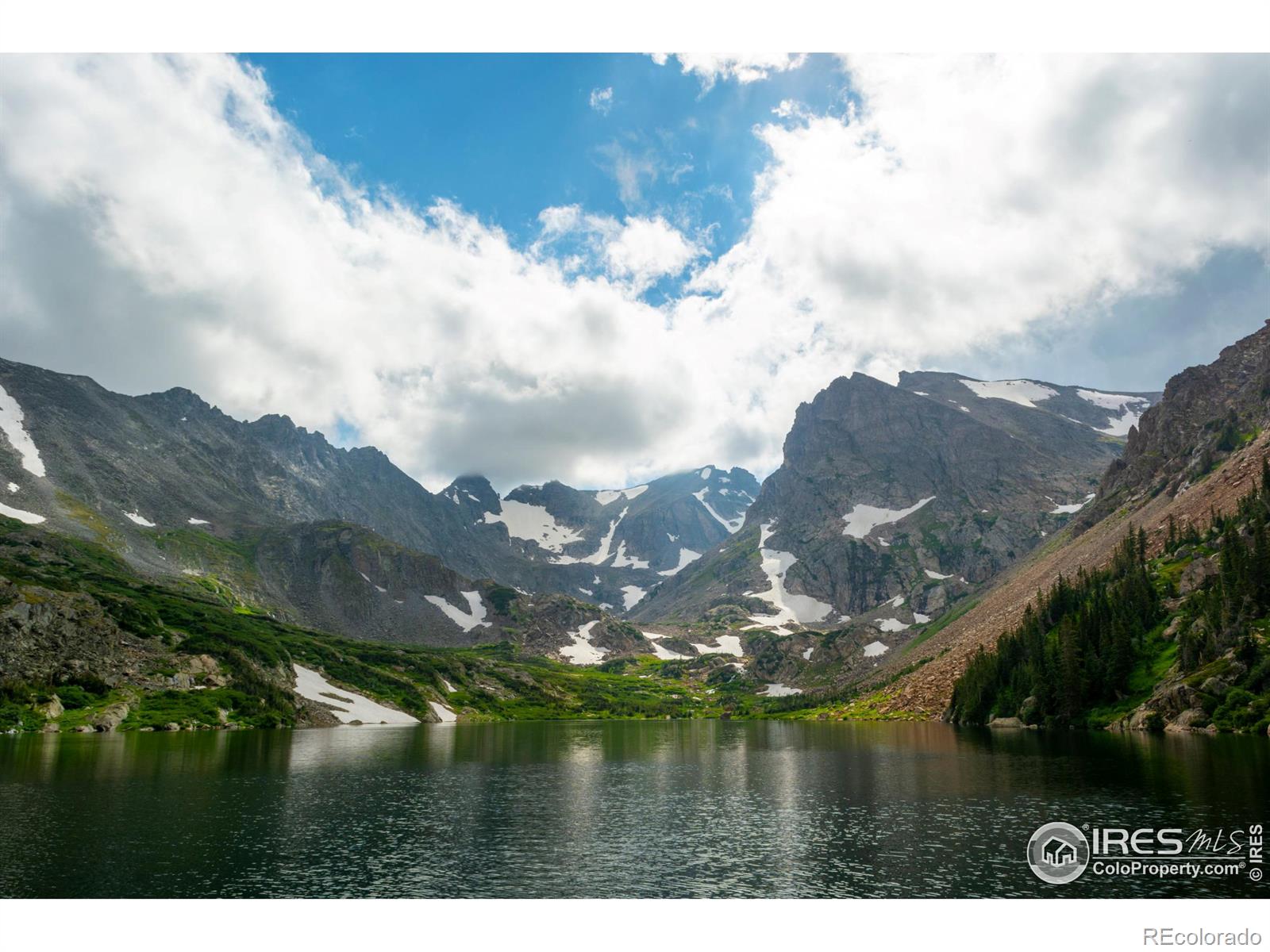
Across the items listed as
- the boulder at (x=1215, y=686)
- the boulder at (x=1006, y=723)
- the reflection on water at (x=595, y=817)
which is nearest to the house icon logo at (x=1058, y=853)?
the reflection on water at (x=595, y=817)

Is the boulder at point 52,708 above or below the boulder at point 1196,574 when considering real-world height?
below

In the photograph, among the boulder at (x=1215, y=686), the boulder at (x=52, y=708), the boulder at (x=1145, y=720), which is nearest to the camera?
the boulder at (x=1215, y=686)

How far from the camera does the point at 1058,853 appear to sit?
126 ft

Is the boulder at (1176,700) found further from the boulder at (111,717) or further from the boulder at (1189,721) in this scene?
the boulder at (111,717)

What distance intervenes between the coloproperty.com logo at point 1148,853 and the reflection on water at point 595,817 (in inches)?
52.0

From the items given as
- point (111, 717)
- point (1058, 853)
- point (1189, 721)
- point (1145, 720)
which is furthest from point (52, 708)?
point (1189, 721)

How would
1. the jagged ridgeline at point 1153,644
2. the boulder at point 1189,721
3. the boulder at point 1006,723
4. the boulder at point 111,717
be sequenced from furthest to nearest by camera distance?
the boulder at point 1006,723 → the boulder at point 111,717 → the jagged ridgeline at point 1153,644 → the boulder at point 1189,721

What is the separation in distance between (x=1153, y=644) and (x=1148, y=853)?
105m

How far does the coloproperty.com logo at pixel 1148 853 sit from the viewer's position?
112 ft

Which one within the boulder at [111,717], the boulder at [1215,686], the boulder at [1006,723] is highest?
the boulder at [1215,686]

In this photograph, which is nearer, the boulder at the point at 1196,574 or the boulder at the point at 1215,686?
the boulder at the point at 1215,686

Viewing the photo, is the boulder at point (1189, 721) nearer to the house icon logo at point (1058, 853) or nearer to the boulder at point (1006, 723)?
the boulder at point (1006, 723)

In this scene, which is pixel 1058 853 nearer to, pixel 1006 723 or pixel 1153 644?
pixel 1153 644
